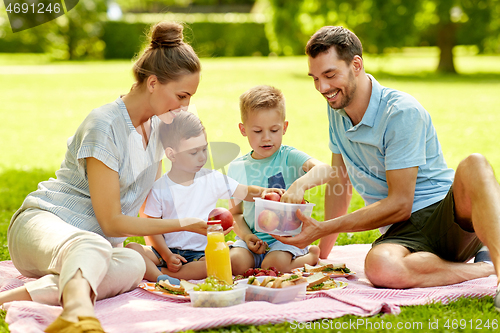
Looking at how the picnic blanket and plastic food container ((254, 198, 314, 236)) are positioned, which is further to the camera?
plastic food container ((254, 198, 314, 236))

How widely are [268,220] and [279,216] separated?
0.07 m

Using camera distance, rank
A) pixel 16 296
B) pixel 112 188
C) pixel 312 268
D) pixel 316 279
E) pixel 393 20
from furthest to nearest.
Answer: pixel 393 20
pixel 312 268
pixel 316 279
pixel 112 188
pixel 16 296

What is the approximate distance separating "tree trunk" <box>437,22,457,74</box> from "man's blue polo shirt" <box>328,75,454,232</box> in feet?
68.7

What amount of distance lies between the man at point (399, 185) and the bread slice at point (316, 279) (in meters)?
0.22

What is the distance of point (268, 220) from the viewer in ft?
10.3

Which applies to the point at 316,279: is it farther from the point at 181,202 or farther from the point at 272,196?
the point at 181,202

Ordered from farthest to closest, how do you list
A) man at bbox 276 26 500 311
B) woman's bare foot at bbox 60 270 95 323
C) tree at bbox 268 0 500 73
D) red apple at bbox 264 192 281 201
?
tree at bbox 268 0 500 73 < red apple at bbox 264 192 281 201 < man at bbox 276 26 500 311 < woman's bare foot at bbox 60 270 95 323

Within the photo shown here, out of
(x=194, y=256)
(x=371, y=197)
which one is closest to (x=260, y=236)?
(x=194, y=256)

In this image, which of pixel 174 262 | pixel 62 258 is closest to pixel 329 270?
pixel 174 262

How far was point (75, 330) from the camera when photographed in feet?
7.18

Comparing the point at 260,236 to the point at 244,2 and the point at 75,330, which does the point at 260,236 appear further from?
the point at 244,2

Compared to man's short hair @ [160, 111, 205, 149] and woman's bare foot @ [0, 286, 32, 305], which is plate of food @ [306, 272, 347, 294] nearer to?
man's short hair @ [160, 111, 205, 149]

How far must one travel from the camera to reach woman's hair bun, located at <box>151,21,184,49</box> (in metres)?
3.07

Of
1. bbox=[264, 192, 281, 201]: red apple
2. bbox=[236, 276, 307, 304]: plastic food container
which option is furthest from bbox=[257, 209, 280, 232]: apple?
bbox=[236, 276, 307, 304]: plastic food container
